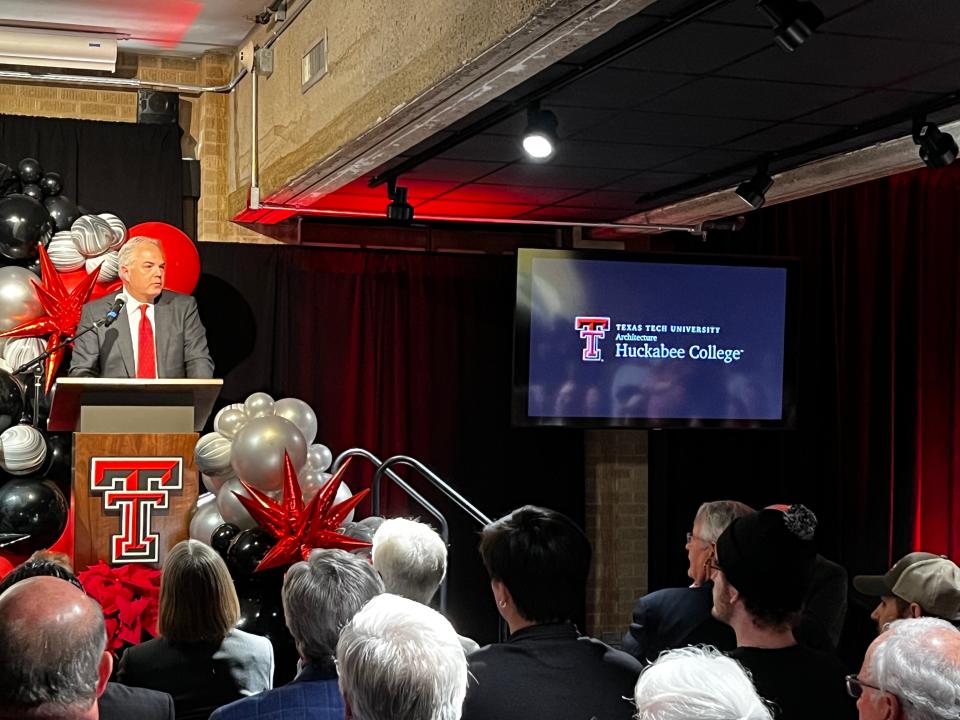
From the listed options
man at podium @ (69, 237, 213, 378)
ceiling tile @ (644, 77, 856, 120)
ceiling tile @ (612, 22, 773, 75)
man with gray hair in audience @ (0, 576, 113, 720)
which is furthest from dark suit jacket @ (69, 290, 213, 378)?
man with gray hair in audience @ (0, 576, 113, 720)

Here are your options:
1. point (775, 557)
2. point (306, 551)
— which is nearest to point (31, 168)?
point (306, 551)

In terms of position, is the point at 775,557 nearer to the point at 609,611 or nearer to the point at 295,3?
the point at 295,3

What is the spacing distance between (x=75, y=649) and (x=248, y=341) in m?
6.34

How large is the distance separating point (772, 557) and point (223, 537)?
293 cm

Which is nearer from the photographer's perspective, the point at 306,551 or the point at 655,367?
the point at 306,551

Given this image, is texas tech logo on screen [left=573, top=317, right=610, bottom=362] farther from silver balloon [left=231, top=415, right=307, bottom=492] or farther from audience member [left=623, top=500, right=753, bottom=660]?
audience member [left=623, top=500, right=753, bottom=660]

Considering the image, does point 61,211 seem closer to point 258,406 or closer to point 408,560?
point 258,406

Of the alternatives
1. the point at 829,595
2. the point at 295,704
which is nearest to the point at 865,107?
the point at 829,595

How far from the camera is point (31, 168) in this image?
22.8ft

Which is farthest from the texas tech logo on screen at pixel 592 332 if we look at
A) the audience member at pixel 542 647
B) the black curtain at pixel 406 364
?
the audience member at pixel 542 647

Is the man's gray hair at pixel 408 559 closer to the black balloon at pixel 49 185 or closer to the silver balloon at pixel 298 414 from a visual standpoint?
the silver balloon at pixel 298 414

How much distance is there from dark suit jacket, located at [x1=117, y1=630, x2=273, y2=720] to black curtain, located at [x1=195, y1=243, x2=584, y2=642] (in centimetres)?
491

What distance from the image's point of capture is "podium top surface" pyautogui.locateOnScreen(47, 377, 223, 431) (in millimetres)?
4870

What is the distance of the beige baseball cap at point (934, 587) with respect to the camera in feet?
11.2
